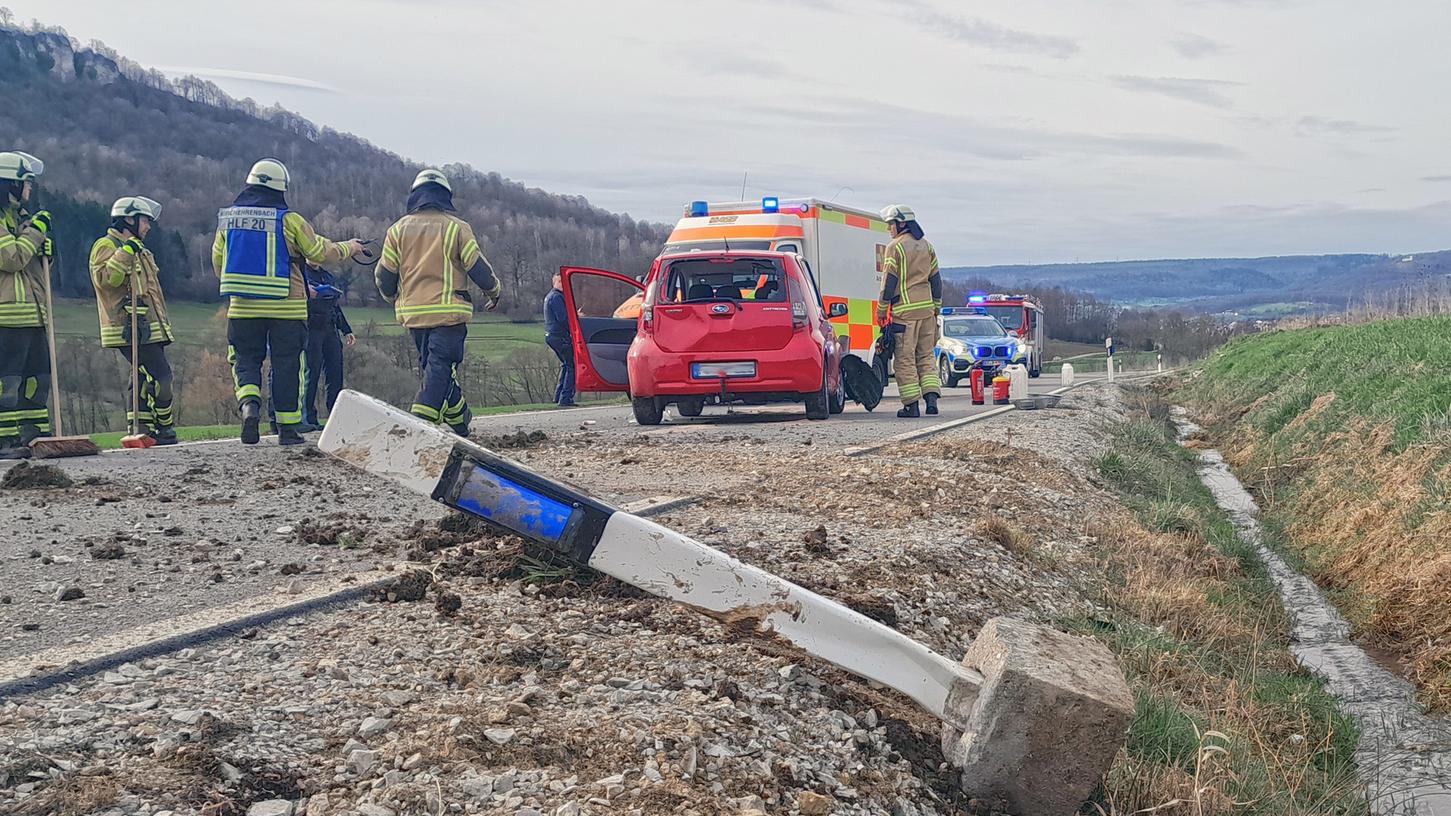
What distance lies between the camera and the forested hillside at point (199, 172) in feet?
193

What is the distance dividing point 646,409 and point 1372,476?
6.83m

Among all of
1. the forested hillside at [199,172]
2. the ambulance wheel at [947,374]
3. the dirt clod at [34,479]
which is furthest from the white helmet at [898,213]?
the forested hillside at [199,172]

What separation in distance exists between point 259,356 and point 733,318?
4.69 meters

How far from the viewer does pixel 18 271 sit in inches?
378

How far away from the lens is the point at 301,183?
79.9m

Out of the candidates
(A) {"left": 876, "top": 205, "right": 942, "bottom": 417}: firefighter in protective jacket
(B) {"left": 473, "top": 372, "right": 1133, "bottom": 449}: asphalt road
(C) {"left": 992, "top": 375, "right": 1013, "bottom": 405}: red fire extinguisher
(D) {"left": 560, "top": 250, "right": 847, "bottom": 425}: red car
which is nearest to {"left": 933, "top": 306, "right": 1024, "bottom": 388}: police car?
(C) {"left": 992, "top": 375, "right": 1013, "bottom": 405}: red fire extinguisher

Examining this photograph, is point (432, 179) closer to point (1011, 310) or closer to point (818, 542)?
point (818, 542)

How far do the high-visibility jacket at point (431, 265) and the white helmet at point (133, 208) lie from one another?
92.6 inches

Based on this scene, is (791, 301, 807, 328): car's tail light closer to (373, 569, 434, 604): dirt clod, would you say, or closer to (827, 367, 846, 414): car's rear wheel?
(827, 367, 846, 414): car's rear wheel

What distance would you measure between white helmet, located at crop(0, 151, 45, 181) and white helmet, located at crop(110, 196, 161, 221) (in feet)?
2.08

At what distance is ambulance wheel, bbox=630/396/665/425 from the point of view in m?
13.1

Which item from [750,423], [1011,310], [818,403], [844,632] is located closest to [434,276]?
[750,423]

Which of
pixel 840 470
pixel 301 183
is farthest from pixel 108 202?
pixel 840 470

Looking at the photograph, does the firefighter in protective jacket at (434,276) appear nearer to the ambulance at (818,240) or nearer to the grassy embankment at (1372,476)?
the grassy embankment at (1372,476)
